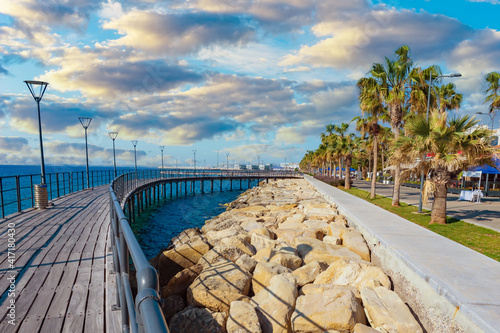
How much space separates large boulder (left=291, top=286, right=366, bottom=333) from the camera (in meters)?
4.71

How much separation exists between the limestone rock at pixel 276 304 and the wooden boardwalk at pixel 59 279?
2511mm

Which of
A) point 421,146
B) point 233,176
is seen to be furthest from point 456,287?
point 233,176

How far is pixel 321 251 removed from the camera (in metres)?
7.61

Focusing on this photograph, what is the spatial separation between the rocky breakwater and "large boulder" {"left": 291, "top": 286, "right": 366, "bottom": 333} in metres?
0.01

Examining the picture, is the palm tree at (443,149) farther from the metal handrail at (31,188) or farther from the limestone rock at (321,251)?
the metal handrail at (31,188)

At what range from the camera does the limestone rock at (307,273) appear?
629 centimetres

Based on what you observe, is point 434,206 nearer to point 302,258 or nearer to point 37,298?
point 302,258

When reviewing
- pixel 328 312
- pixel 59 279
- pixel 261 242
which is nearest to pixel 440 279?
pixel 328 312

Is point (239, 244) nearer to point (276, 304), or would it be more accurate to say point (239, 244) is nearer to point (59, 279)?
point (276, 304)

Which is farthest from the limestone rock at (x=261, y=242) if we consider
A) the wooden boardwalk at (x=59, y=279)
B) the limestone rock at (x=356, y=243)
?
the wooden boardwalk at (x=59, y=279)

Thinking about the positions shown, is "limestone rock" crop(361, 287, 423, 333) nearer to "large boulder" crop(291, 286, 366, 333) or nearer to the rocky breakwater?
the rocky breakwater

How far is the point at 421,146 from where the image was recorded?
10.9 metres

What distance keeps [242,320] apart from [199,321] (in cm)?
75

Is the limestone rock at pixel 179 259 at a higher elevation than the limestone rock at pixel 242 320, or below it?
below
